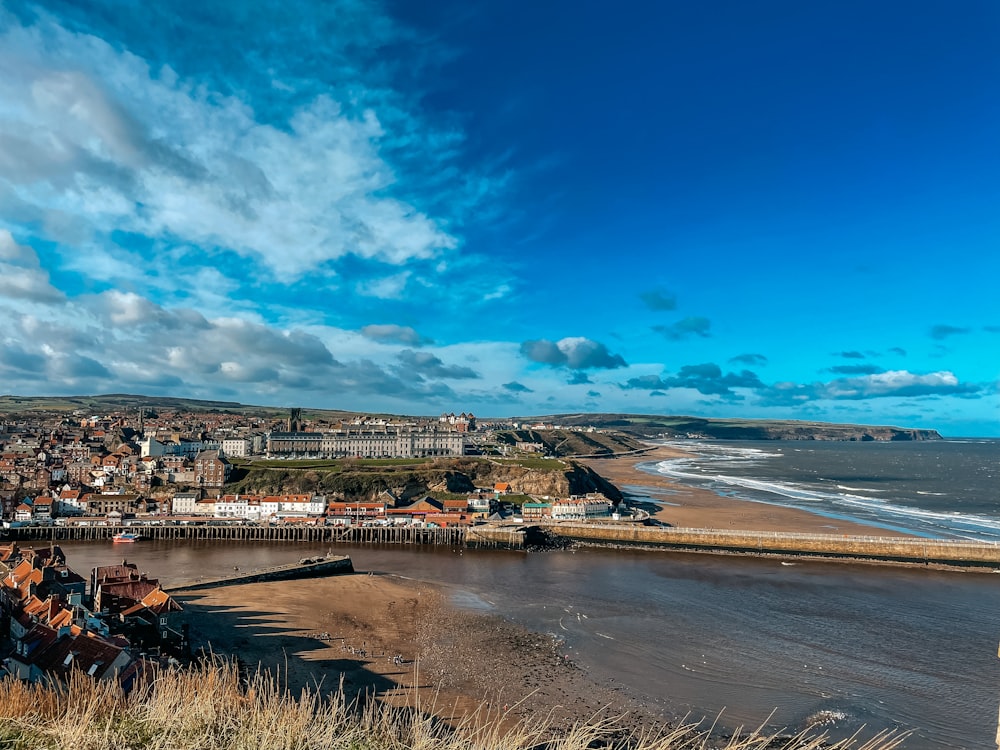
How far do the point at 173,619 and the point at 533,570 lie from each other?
21023 mm

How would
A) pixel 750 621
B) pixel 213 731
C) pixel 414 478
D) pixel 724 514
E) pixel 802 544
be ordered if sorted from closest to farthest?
pixel 213 731 < pixel 750 621 < pixel 802 544 < pixel 724 514 < pixel 414 478

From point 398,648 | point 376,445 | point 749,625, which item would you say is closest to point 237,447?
point 376,445

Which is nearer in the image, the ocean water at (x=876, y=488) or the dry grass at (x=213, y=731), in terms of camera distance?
the dry grass at (x=213, y=731)

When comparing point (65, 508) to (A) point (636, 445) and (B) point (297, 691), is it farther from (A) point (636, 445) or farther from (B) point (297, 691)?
(A) point (636, 445)

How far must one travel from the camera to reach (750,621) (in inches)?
1106

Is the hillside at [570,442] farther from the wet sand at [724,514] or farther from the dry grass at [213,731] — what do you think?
the dry grass at [213,731]

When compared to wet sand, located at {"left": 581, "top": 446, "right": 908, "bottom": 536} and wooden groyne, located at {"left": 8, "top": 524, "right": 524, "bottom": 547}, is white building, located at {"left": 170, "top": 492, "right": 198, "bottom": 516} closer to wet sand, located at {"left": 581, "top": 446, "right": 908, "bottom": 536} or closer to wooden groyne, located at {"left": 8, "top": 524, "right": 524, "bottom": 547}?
wooden groyne, located at {"left": 8, "top": 524, "right": 524, "bottom": 547}

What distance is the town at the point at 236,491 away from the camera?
2202 inches

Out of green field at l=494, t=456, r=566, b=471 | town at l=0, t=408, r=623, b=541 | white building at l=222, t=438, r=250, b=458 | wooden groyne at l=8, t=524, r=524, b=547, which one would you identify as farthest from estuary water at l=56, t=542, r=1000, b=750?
white building at l=222, t=438, r=250, b=458

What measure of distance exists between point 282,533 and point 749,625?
37.8 meters

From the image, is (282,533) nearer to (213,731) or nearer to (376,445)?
(376,445)

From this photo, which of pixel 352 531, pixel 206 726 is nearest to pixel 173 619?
pixel 206 726

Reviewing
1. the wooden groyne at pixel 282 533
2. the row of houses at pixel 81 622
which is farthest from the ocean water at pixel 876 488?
the row of houses at pixel 81 622

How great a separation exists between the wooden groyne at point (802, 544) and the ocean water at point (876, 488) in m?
7.17
